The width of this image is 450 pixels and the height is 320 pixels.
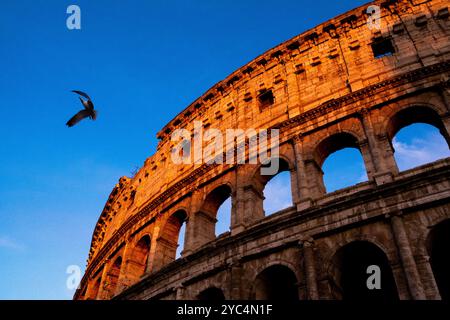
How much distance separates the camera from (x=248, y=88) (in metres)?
20.3

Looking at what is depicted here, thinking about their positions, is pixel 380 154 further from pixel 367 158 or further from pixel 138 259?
pixel 138 259

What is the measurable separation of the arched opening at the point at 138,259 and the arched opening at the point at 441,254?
12090 mm

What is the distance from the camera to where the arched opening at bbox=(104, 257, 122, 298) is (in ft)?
66.3

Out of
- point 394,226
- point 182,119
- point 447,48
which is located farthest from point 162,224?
point 447,48

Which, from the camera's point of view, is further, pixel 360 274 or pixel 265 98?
pixel 265 98

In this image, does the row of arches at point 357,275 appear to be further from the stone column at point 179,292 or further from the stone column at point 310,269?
the stone column at point 179,292

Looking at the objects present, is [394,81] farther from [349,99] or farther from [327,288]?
[327,288]

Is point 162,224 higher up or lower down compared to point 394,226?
higher up

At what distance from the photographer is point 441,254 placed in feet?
37.9

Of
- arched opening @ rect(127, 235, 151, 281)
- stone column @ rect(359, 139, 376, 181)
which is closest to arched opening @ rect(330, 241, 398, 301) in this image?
stone column @ rect(359, 139, 376, 181)

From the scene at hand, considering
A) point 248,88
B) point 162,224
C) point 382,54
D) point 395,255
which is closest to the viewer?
point 395,255

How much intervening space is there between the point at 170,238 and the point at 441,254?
10868 mm

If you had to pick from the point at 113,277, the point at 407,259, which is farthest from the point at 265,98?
the point at 113,277

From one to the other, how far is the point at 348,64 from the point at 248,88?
5.13m
